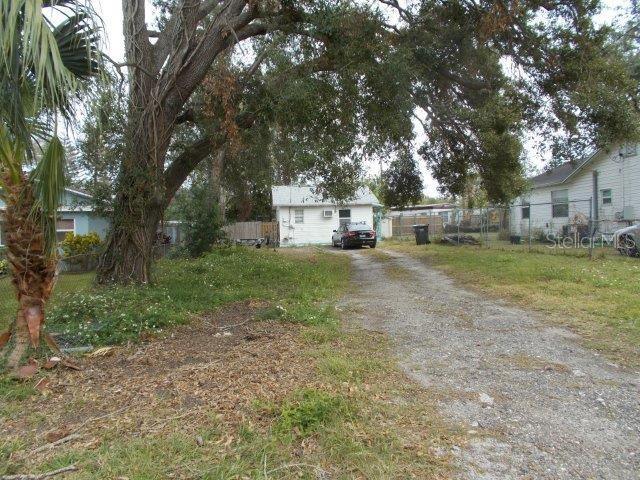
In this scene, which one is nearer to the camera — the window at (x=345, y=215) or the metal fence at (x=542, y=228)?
the metal fence at (x=542, y=228)

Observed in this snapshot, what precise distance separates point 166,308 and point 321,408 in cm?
419

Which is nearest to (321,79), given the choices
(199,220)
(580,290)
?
(580,290)

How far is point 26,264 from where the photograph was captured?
439cm

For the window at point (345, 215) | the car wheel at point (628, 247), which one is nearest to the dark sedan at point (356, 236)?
the window at point (345, 215)

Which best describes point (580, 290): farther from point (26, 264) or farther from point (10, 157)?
point (10, 157)

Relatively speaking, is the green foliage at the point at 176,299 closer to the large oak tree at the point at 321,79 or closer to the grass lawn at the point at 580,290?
the large oak tree at the point at 321,79

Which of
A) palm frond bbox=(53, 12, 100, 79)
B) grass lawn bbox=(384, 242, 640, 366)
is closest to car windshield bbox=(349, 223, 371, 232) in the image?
grass lawn bbox=(384, 242, 640, 366)

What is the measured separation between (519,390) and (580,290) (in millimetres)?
5234

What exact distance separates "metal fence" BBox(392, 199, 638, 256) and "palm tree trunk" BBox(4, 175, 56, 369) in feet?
46.4

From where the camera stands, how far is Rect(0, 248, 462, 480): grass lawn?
287 centimetres

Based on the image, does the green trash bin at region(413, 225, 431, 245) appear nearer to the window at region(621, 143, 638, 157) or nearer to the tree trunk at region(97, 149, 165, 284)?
the window at region(621, 143, 638, 157)

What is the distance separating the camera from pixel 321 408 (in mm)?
3422

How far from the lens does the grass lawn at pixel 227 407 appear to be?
9.40 ft

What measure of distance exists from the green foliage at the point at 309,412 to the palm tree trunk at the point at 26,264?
8.99 feet
